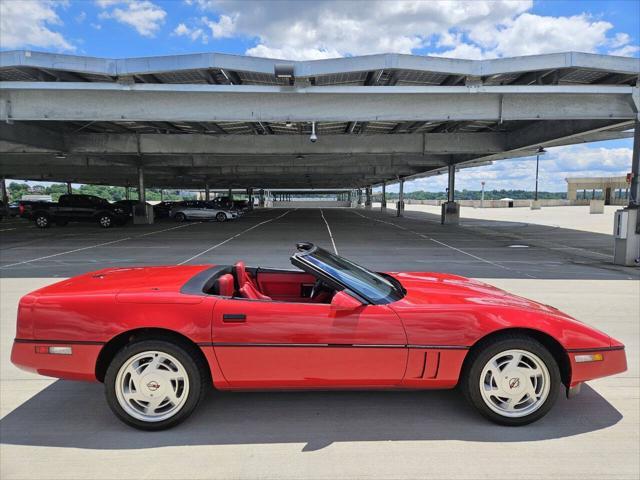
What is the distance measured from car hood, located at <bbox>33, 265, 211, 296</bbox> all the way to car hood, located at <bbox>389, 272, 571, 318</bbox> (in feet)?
5.89

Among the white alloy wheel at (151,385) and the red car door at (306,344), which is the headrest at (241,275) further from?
the white alloy wheel at (151,385)

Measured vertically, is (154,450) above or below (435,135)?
below

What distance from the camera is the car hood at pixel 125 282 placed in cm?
301

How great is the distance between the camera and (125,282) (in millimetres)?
3248

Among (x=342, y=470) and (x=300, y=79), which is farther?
(x=300, y=79)

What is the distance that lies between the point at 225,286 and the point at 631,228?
11367mm

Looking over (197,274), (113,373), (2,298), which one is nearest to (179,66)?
(2,298)

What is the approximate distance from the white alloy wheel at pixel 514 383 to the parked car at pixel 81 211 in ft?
81.3

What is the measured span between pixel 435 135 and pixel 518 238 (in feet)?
19.9

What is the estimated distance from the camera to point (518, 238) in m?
17.5

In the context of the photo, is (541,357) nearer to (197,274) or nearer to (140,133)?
(197,274)

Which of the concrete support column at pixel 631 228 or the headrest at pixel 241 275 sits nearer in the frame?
the headrest at pixel 241 275

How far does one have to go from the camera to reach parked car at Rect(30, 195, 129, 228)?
23.4 m

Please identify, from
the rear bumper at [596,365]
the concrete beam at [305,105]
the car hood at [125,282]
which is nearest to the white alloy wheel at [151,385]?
the car hood at [125,282]
